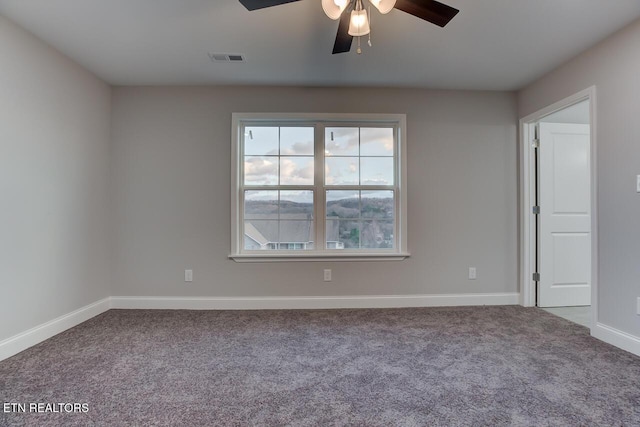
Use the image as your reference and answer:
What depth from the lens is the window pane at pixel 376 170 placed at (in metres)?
3.30

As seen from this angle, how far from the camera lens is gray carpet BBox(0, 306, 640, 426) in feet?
4.88

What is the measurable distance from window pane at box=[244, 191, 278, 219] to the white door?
2.84m

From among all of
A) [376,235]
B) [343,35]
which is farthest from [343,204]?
[343,35]

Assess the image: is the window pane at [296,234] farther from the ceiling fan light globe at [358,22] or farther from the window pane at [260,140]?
the ceiling fan light globe at [358,22]

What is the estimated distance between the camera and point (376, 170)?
3309mm

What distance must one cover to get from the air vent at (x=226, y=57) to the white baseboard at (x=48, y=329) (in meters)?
2.59

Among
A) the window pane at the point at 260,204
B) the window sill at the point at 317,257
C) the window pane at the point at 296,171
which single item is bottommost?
the window sill at the point at 317,257

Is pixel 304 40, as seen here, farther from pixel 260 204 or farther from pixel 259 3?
pixel 260 204

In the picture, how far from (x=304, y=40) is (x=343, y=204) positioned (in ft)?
5.29

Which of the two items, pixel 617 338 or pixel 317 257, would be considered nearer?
pixel 617 338

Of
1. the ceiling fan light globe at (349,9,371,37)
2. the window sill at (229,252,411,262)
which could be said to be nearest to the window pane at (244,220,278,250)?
the window sill at (229,252,411,262)

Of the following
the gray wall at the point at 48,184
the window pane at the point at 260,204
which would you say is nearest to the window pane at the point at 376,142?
the window pane at the point at 260,204

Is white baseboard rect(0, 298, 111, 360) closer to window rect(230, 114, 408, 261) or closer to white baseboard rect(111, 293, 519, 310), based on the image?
white baseboard rect(111, 293, 519, 310)

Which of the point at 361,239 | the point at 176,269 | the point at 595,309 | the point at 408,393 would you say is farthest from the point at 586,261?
the point at 176,269
